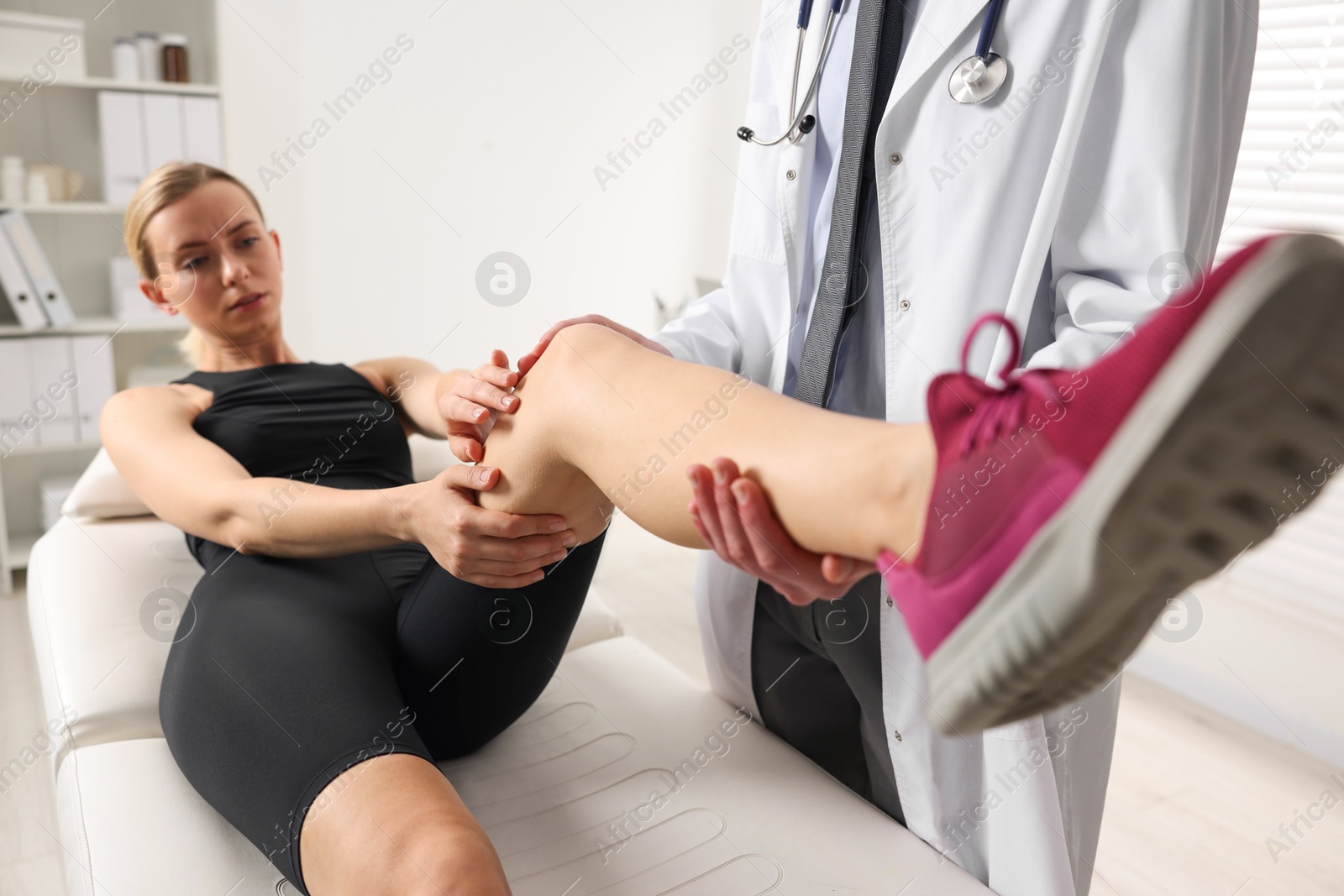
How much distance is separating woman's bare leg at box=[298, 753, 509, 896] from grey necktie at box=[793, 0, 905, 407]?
1.89ft

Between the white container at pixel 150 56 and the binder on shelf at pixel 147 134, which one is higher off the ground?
the white container at pixel 150 56

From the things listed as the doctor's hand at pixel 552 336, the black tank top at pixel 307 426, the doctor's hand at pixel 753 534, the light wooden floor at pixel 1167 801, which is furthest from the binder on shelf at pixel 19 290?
the doctor's hand at pixel 753 534

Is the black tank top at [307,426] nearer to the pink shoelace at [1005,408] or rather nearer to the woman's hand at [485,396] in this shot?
the woman's hand at [485,396]

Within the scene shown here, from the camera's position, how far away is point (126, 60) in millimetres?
2367

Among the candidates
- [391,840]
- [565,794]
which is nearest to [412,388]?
[565,794]

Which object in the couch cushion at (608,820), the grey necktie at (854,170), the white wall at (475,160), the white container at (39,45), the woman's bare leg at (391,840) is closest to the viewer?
the woman's bare leg at (391,840)

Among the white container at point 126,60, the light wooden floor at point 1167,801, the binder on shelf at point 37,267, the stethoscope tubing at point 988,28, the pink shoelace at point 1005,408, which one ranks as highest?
the stethoscope tubing at point 988,28

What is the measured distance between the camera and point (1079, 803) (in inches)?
37.2

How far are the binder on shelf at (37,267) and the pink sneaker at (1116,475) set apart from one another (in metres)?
2.58

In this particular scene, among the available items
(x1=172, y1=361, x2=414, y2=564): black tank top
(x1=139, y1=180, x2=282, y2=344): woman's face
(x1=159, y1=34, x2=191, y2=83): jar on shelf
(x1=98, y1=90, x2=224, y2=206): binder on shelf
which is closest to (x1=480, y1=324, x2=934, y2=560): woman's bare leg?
(x1=172, y1=361, x2=414, y2=564): black tank top

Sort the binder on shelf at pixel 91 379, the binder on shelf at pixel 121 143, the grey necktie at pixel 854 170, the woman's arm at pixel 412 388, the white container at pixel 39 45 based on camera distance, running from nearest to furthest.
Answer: the grey necktie at pixel 854 170 < the woman's arm at pixel 412 388 < the white container at pixel 39 45 < the binder on shelf at pixel 121 143 < the binder on shelf at pixel 91 379

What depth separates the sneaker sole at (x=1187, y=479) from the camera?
1.48ft

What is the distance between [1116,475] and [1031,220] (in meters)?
0.50

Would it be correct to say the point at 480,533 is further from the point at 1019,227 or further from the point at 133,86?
the point at 133,86
